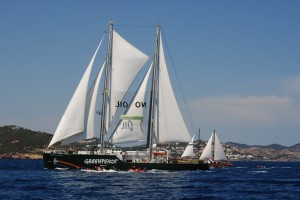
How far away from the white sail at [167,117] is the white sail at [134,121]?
211 cm

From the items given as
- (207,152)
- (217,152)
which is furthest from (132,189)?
(217,152)

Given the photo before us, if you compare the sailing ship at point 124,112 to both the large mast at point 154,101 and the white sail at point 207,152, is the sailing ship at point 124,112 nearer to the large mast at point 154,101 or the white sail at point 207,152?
the large mast at point 154,101

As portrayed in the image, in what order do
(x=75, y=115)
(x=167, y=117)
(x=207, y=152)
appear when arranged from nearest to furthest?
(x=75, y=115) → (x=167, y=117) → (x=207, y=152)

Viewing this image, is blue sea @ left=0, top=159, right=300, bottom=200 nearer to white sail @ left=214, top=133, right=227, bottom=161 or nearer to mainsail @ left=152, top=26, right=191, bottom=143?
mainsail @ left=152, top=26, right=191, bottom=143

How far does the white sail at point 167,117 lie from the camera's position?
83.4 metres

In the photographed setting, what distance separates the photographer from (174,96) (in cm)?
8462

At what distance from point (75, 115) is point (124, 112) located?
685 cm

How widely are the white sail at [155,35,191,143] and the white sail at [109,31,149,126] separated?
330cm

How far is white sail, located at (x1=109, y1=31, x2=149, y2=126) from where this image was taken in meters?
82.5

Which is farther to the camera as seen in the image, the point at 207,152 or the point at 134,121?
the point at 207,152

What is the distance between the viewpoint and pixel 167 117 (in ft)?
274

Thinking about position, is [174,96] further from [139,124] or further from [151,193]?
[151,193]

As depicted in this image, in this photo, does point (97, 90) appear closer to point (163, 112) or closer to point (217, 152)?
point (163, 112)

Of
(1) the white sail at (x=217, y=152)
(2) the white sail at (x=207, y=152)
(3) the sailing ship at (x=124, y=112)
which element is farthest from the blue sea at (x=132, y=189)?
(1) the white sail at (x=217, y=152)
